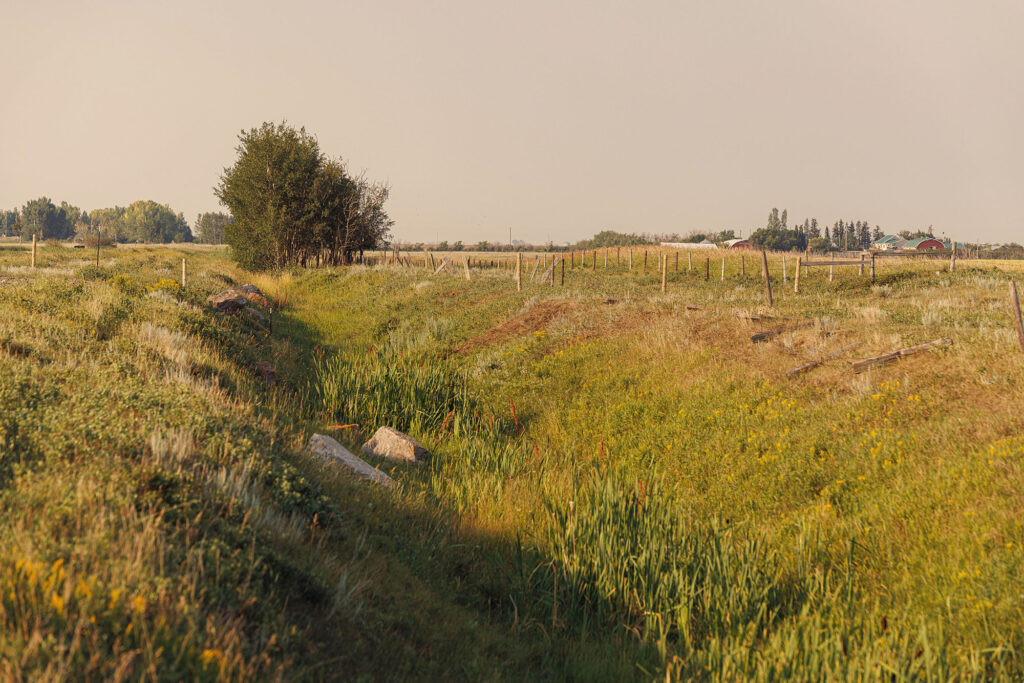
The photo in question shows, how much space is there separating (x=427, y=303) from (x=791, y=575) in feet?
61.8

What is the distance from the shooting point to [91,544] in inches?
115

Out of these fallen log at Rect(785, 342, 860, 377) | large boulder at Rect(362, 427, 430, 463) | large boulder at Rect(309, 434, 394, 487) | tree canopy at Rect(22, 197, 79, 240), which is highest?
tree canopy at Rect(22, 197, 79, 240)

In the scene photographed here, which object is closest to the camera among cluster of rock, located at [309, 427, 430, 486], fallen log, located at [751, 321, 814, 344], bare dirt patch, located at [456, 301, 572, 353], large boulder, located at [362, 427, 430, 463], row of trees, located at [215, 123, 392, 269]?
cluster of rock, located at [309, 427, 430, 486]

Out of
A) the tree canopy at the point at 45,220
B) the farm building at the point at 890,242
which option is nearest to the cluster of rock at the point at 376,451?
the farm building at the point at 890,242

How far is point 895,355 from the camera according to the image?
29.9 feet

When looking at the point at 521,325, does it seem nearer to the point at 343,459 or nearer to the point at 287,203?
the point at 343,459

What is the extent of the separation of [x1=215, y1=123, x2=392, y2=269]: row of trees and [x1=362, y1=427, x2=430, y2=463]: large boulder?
3651 centimetres

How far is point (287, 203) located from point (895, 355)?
40928 millimetres

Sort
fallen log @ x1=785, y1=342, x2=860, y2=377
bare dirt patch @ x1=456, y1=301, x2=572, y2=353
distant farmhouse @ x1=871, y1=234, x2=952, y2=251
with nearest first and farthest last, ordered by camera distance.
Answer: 1. fallen log @ x1=785, y1=342, x2=860, y2=377
2. bare dirt patch @ x1=456, y1=301, x2=572, y2=353
3. distant farmhouse @ x1=871, y1=234, x2=952, y2=251

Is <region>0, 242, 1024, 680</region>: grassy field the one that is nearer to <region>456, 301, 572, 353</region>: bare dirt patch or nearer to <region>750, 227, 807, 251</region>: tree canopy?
<region>456, 301, 572, 353</region>: bare dirt patch

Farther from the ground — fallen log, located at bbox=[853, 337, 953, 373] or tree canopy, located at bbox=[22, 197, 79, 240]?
tree canopy, located at bbox=[22, 197, 79, 240]

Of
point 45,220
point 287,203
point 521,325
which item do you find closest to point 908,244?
point 287,203

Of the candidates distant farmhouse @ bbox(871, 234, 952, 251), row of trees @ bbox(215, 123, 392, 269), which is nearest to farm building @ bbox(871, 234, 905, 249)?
distant farmhouse @ bbox(871, 234, 952, 251)

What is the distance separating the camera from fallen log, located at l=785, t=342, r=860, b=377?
956cm
